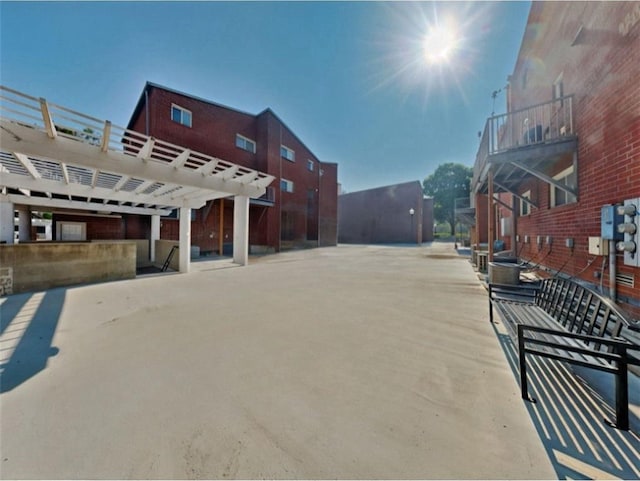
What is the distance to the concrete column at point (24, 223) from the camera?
29.9 feet

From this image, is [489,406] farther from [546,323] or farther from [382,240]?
[382,240]

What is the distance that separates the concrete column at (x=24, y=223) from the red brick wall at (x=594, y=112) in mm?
16076

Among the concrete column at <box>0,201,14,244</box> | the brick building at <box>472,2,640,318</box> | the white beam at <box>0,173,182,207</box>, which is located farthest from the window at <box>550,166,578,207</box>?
the concrete column at <box>0,201,14,244</box>

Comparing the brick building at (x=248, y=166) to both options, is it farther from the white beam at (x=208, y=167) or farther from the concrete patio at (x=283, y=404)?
the concrete patio at (x=283, y=404)

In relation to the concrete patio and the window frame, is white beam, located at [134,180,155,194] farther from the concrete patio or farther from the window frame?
the window frame

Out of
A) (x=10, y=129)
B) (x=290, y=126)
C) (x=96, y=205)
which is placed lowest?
(x=96, y=205)

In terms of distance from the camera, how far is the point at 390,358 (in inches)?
96.7

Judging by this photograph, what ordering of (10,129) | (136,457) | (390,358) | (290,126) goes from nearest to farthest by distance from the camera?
(136,457), (390,358), (10,129), (290,126)

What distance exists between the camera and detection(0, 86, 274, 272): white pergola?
4.31 m

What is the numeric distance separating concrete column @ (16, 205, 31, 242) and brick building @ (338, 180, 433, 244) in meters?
27.8

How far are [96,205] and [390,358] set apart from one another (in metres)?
11.8

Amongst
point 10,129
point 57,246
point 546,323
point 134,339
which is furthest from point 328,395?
point 57,246

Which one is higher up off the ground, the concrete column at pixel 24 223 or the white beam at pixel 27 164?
the white beam at pixel 27 164

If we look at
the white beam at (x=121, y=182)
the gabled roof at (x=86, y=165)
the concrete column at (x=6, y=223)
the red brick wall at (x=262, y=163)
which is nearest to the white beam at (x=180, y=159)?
the gabled roof at (x=86, y=165)
